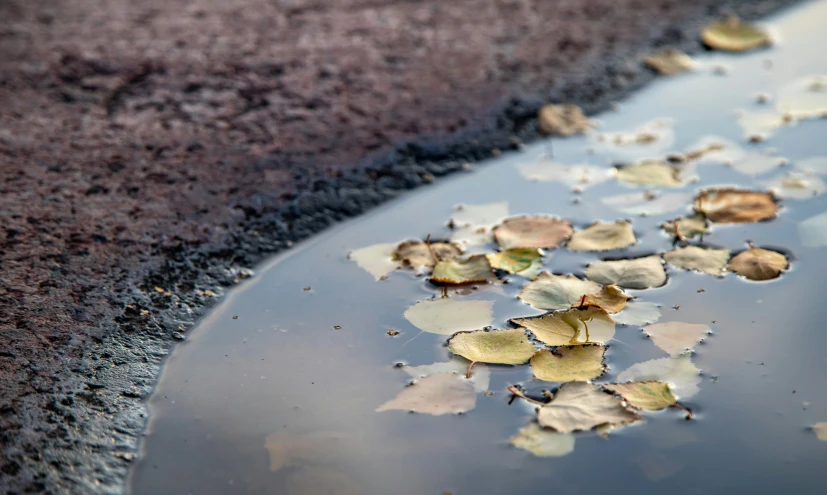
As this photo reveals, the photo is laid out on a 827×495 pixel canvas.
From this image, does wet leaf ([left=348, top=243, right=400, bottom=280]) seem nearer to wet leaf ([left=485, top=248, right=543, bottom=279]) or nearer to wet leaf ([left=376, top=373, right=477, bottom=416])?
wet leaf ([left=485, top=248, right=543, bottom=279])

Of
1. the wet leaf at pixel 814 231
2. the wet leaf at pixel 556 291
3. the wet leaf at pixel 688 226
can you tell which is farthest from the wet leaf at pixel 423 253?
the wet leaf at pixel 814 231

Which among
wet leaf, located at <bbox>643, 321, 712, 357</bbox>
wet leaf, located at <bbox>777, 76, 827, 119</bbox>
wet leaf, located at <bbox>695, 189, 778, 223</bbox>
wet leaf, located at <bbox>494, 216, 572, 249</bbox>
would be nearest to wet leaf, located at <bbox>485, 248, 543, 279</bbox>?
wet leaf, located at <bbox>494, 216, 572, 249</bbox>

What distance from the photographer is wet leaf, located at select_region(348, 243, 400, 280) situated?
1.46 m

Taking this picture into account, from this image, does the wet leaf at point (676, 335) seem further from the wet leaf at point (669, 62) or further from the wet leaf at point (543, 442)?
the wet leaf at point (669, 62)

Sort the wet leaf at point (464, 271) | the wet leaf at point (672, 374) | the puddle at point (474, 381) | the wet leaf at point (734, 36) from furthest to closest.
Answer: the wet leaf at point (734, 36)
the wet leaf at point (464, 271)
the wet leaf at point (672, 374)
the puddle at point (474, 381)

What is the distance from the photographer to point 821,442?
3.58 feet

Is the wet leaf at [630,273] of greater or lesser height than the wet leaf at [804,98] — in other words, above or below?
below

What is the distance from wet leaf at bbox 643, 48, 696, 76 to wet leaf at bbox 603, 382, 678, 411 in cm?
114

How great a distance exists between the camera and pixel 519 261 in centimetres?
146

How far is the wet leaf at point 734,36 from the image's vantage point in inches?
86.3

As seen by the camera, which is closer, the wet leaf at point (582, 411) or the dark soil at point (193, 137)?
the wet leaf at point (582, 411)

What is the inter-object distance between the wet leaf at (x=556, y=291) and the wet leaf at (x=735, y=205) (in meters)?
0.34

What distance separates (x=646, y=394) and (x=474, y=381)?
0.24 meters

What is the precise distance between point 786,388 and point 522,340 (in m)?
0.38
